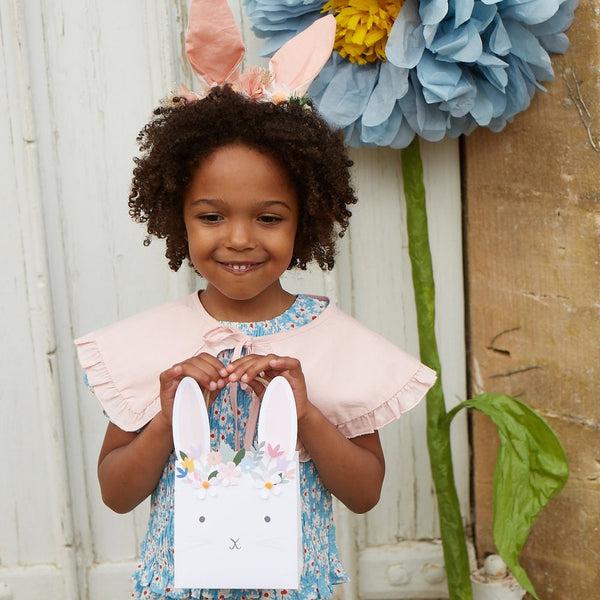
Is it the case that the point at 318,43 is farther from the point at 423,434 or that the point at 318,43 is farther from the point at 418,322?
the point at 423,434

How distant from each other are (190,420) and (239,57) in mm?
510

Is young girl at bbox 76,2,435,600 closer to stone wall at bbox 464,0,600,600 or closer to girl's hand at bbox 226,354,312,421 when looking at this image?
girl's hand at bbox 226,354,312,421

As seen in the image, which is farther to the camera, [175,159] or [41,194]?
[41,194]

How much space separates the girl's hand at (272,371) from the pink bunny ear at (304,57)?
379mm

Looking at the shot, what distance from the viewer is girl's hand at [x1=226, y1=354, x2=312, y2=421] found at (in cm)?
115

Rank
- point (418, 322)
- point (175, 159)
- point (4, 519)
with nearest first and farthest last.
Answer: point (175, 159) < point (418, 322) < point (4, 519)

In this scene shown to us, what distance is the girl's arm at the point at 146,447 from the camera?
1151mm

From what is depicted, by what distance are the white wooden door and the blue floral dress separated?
612 mm

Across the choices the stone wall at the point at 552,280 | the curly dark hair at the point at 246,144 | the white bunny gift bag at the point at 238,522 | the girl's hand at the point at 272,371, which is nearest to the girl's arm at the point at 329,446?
the girl's hand at the point at 272,371

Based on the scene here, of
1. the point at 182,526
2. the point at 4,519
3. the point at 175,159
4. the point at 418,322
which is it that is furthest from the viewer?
the point at 4,519

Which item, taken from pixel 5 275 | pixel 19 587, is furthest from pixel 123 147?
pixel 19 587

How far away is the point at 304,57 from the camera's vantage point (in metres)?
1.30

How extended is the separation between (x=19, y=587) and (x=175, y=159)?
1.12 m

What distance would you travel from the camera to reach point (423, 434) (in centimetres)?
196
